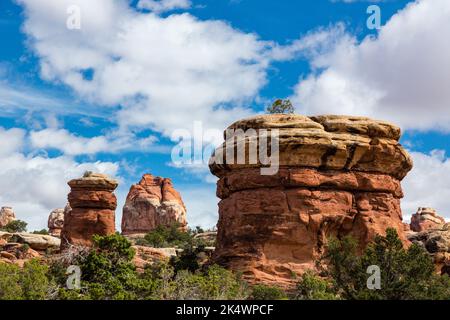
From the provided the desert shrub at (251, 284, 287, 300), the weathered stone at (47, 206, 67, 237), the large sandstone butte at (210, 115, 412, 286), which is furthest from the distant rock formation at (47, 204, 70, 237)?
the desert shrub at (251, 284, 287, 300)

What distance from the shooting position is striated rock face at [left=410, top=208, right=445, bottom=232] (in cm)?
8899

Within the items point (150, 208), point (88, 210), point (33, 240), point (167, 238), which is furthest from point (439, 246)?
point (150, 208)

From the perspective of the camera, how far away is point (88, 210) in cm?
4522

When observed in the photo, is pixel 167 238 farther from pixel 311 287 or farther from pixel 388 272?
pixel 388 272

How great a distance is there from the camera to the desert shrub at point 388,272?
2078cm

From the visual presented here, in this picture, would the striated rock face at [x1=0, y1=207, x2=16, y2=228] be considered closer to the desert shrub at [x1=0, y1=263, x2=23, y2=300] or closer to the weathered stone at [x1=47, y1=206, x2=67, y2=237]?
the weathered stone at [x1=47, y1=206, x2=67, y2=237]

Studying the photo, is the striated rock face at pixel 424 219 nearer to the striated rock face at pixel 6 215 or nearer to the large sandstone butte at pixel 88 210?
the large sandstone butte at pixel 88 210

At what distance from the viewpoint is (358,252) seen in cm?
2722

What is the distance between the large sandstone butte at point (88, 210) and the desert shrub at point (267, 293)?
24373 millimetres

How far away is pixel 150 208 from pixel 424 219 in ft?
146

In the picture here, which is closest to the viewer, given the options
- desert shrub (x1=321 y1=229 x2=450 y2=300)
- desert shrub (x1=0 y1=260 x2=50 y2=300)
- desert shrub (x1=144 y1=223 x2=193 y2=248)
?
desert shrub (x1=0 y1=260 x2=50 y2=300)

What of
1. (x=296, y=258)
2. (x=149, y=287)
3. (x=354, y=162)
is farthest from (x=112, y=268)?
(x=354, y=162)

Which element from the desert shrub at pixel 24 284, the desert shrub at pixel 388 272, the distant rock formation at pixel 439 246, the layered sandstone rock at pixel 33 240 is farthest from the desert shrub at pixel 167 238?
the desert shrub at pixel 388 272

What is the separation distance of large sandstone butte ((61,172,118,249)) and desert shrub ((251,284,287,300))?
24373 mm
